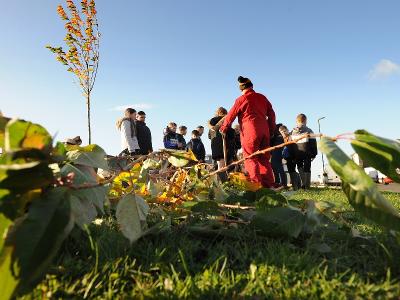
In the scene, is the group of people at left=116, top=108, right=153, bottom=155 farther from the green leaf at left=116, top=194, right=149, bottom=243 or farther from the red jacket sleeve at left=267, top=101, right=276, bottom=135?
the green leaf at left=116, top=194, right=149, bottom=243

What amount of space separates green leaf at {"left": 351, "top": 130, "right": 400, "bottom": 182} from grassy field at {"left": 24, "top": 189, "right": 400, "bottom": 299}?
0.39m

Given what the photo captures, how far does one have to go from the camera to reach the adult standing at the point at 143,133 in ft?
30.1

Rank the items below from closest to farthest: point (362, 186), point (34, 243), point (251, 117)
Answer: point (34, 243) < point (362, 186) < point (251, 117)

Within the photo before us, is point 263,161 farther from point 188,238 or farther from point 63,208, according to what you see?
point 63,208

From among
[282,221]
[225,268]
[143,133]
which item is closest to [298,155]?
[143,133]

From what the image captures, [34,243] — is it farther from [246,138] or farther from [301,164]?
[301,164]

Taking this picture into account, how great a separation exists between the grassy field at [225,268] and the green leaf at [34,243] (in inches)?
11.9

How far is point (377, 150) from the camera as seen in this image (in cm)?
123

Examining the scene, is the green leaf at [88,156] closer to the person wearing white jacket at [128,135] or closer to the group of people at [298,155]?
the person wearing white jacket at [128,135]

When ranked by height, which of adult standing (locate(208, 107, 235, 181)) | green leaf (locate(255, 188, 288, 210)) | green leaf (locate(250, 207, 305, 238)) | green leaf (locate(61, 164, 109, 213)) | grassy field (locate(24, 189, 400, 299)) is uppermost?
adult standing (locate(208, 107, 235, 181))

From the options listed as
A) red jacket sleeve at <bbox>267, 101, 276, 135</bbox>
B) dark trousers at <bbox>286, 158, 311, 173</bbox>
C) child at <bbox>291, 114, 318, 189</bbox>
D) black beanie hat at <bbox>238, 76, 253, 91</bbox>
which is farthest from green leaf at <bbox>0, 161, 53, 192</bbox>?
dark trousers at <bbox>286, 158, 311, 173</bbox>

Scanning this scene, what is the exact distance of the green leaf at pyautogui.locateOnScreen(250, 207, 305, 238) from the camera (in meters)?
1.62

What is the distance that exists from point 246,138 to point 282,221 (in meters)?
4.83

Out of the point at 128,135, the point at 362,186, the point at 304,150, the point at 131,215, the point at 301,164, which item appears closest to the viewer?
the point at 362,186
